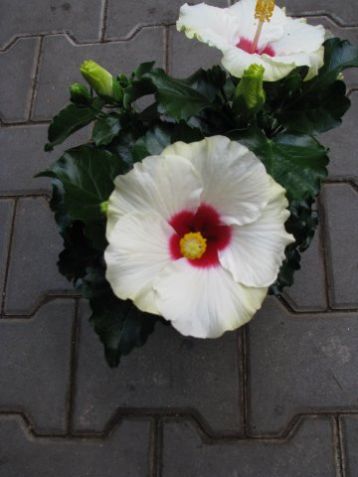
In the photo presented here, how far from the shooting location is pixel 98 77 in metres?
1.10

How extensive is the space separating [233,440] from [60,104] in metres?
1.28

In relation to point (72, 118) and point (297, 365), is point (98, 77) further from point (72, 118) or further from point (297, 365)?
point (297, 365)

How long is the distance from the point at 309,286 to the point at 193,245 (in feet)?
2.58

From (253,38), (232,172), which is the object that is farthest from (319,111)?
(232,172)

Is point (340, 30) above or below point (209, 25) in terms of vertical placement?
above

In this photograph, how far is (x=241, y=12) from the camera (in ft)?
3.67

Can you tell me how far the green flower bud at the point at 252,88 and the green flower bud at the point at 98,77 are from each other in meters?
0.27

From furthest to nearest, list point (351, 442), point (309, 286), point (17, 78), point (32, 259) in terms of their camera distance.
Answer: point (17, 78)
point (32, 259)
point (309, 286)
point (351, 442)

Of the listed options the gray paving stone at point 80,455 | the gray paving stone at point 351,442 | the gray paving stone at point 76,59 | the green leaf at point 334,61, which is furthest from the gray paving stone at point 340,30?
the gray paving stone at point 80,455

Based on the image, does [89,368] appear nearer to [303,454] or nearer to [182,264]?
[303,454]

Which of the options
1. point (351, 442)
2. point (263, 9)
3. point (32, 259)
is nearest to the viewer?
point (263, 9)

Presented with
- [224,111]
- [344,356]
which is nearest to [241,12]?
[224,111]

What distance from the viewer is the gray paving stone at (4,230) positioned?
1754mm

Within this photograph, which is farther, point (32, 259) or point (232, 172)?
point (32, 259)
